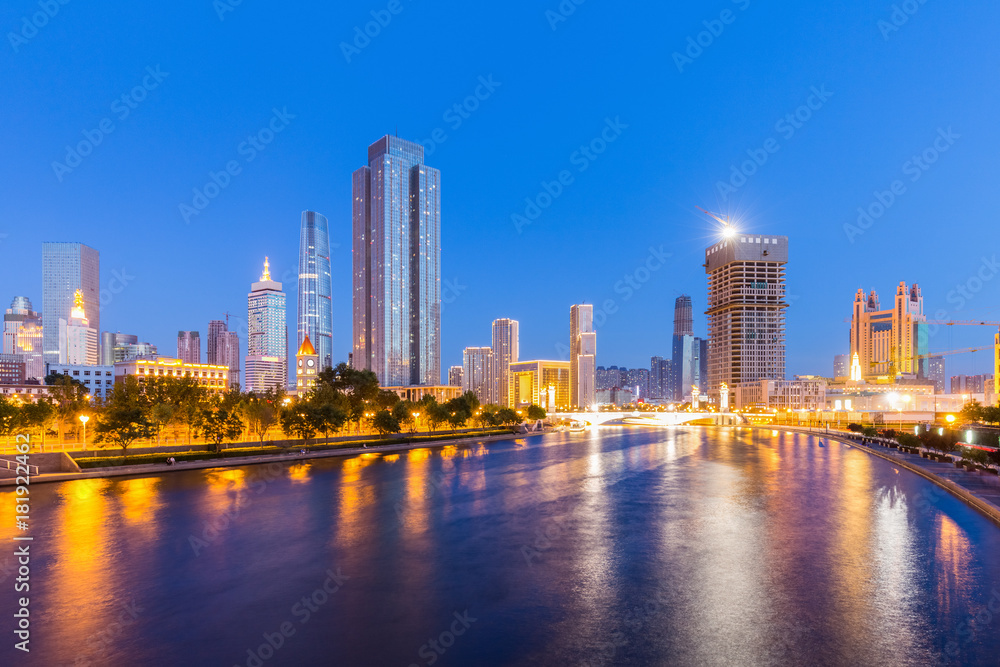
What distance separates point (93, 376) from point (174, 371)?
1889cm

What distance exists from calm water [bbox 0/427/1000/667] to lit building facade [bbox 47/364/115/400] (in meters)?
129

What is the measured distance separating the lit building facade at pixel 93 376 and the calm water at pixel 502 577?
128976 millimetres

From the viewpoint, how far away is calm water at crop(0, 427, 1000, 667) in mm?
15789

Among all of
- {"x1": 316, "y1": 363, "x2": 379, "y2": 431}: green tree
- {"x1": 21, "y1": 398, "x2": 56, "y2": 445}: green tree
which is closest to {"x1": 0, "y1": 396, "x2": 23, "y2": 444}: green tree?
{"x1": 21, "y1": 398, "x2": 56, "y2": 445}: green tree

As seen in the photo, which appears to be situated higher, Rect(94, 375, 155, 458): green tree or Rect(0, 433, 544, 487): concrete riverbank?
Rect(94, 375, 155, 458): green tree

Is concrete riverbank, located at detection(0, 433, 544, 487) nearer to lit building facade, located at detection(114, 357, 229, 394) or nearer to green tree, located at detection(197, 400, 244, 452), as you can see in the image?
green tree, located at detection(197, 400, 244, 452)

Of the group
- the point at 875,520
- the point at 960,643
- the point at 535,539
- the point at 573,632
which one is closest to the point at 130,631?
the point at 573,632

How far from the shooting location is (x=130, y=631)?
16.6 m

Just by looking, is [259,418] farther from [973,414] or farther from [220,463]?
[973,414]

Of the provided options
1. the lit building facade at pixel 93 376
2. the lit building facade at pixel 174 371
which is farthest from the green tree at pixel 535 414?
the lit building facade at pixel 93 376

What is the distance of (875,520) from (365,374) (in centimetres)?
9546

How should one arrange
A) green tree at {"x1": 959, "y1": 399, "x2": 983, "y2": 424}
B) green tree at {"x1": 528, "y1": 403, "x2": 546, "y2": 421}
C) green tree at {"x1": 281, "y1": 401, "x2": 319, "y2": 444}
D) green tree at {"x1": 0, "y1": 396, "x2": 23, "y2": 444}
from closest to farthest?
1. green tree at {"x1": 0, "y1": 396, "x2": 23, "y2": 444}
2. green tree at {"x1": 281, "y1": 401, "x2": 319, "y2": 444}
3. green tree at {"x1": 959, "y1": 399, "x2": 983, "y2": 424}
4. green tree at {"x1": 528, "y1": 403, "x2": 546, "y2": 421}

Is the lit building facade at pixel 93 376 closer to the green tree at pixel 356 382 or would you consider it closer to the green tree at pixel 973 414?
the green tree at pixel 356 382

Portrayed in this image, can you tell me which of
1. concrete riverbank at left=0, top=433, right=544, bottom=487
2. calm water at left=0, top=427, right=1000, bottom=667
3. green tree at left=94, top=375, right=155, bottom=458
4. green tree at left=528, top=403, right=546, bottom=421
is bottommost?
green tree at left=528, top=403, right=546, bottom=421
